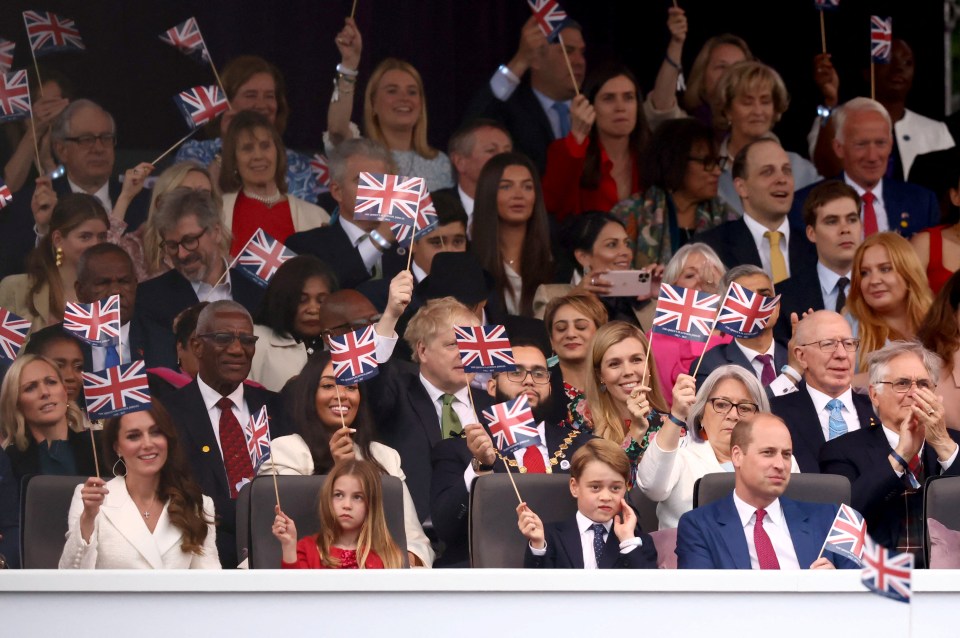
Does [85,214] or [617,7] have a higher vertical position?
[617,7]

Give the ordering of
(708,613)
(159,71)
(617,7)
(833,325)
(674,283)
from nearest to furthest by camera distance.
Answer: (708,613) < (833,325) < (674,283) < (159,71) < (617,7)

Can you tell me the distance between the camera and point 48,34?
693 centimetres

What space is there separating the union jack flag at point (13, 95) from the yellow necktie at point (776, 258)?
3004mm

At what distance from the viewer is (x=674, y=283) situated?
618cm

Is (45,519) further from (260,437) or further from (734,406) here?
(734,406)

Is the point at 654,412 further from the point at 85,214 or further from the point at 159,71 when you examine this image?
the point at 159,71

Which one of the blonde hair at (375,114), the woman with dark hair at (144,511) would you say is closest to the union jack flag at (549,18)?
the blonde hair at (375,114)

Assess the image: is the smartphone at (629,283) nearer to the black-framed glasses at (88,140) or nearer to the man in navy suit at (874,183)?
the man in navy suit at (874,183)

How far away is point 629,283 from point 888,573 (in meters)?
3.03

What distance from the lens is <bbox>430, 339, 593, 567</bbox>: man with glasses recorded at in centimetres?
531

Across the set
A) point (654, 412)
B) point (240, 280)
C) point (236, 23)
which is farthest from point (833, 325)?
point (236, 23)

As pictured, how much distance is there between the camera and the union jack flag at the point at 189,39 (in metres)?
6.96

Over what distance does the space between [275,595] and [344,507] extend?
92 centimetres

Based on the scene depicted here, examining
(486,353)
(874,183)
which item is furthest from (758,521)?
(874,183)
